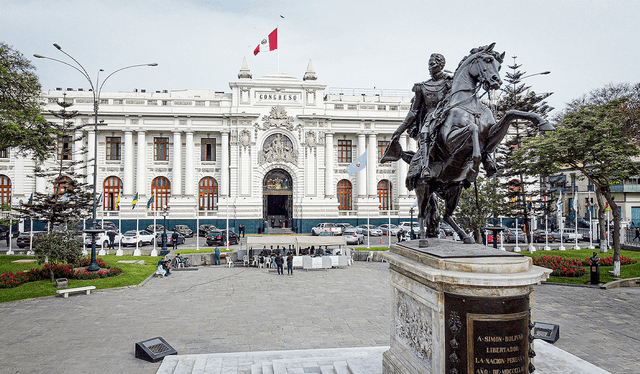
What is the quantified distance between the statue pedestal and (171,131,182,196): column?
133 ft

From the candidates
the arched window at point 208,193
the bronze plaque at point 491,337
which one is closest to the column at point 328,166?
the arched window at point 208,193

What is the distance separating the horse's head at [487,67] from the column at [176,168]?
131 ft

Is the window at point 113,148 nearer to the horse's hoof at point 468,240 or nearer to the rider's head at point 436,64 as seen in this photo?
the rider's head at point 436,64

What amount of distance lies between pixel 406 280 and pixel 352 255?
20.7 m

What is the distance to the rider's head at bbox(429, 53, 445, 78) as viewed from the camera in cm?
722

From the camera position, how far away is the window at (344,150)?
4666 cm

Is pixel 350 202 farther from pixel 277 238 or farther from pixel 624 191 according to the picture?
pixel 624 191

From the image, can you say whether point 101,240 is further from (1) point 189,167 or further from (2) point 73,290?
(2) point 73,290

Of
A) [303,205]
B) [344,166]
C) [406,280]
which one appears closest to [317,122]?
[344,166]

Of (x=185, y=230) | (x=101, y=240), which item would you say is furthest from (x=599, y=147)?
(x=185, y=230)

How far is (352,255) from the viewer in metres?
26.4

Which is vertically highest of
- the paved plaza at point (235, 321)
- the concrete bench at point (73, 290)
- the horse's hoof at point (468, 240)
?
the horse's hoof at point (468, 240)

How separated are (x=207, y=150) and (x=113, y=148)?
368 inches

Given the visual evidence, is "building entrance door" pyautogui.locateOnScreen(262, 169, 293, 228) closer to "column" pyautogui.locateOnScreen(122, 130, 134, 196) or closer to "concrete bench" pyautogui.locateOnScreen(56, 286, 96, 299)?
"column" pyautogui.locateOnScreen(122, 130, 134, 196)
